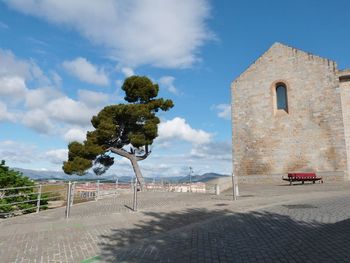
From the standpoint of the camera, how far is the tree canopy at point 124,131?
24.5 m

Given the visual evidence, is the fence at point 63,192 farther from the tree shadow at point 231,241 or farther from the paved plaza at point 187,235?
the tree shadow at point 231,241

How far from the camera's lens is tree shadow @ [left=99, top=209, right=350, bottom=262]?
5.83 m

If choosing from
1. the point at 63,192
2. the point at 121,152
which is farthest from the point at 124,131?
the point at 63,192

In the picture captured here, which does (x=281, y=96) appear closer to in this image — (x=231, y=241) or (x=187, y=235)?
(x=187, y=235)

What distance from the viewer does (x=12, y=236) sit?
319 inches

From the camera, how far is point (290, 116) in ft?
85.4

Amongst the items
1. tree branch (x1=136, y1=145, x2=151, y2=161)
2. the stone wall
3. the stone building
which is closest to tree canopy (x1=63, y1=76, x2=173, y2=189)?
tree branch (x1=136, y1=145, x2=151, y2=161)

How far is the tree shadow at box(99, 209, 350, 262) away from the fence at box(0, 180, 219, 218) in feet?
12.3

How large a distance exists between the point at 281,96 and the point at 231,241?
22404 millimetres

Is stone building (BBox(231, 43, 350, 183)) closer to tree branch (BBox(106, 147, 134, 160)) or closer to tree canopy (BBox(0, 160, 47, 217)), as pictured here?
tree branch (BBox(106, 147, 134, 160))

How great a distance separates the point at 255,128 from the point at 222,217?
60.9ft

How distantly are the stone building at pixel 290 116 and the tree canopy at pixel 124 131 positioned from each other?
7013 mm

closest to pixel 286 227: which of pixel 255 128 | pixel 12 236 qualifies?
pixel 12 236

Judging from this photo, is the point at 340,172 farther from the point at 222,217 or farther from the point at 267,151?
the point at 222,217
